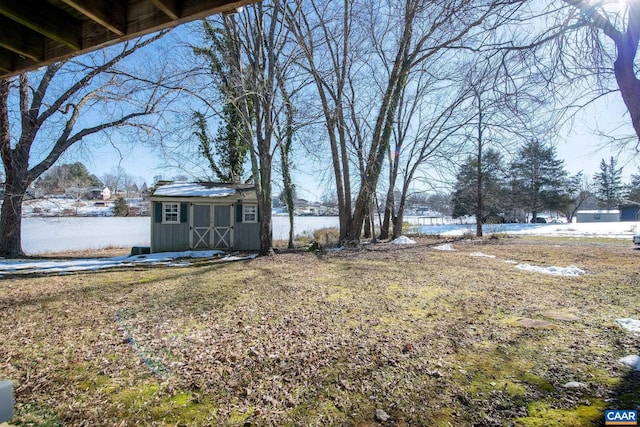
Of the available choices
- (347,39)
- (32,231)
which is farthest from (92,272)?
(32,231)

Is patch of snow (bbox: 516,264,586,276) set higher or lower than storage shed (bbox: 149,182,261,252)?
lower

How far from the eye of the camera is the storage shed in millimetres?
11930

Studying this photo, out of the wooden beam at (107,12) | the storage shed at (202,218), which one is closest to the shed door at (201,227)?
the storage shed at (202,218)

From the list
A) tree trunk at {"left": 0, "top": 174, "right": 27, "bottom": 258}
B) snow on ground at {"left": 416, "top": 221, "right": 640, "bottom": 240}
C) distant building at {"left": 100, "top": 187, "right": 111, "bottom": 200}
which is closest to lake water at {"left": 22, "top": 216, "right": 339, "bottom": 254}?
tree trunk at {"left": 0, "top": 174, "right": 27, "bottom": 258}

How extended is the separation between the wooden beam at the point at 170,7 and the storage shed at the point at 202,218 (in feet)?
35.9

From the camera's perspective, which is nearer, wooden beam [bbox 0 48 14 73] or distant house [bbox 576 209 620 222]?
wooden beam [bbox 0 48 14 73]

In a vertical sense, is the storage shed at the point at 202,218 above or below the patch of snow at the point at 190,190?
below

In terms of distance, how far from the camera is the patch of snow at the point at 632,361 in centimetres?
255

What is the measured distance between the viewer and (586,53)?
443 cm

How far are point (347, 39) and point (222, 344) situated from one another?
38.1 feet

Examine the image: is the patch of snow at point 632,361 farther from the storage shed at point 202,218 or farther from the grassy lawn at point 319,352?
the storage shed at point 202,218

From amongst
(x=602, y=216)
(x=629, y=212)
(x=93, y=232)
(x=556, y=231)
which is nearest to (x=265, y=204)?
(x=93, y=232)

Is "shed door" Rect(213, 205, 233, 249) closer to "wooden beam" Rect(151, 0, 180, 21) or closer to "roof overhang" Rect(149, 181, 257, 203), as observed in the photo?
"roof overhang" Rect(149, 181, 257, 203)

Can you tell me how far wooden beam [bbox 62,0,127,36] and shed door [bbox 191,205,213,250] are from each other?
11005 millimetres
